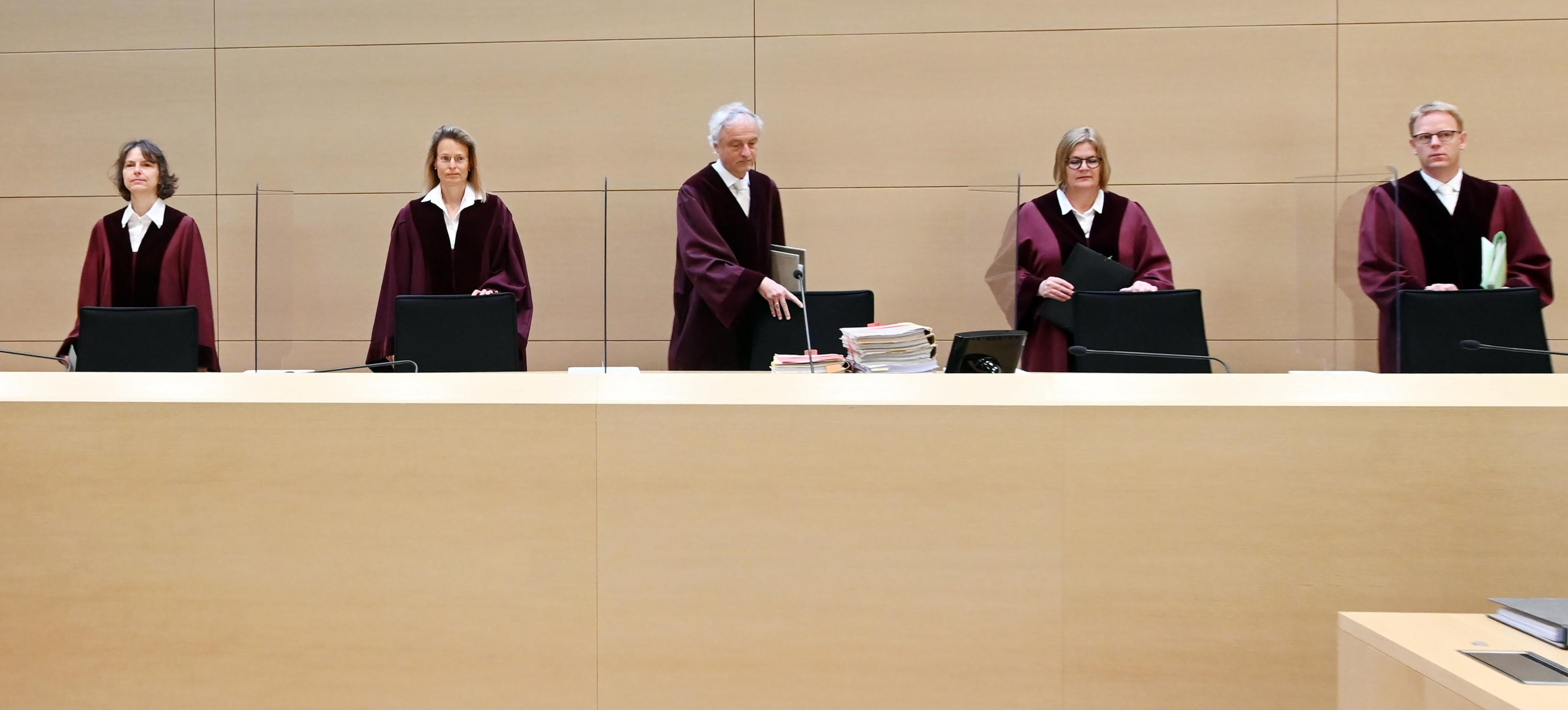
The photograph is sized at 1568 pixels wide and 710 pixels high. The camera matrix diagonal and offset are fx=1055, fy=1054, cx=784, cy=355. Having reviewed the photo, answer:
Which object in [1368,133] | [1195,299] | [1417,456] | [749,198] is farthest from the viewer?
[1368,133]

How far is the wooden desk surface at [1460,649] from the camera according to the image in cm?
90

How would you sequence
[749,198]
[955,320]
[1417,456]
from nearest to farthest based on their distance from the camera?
1. [1417,456]
2. [749,198]
3. [955,320]

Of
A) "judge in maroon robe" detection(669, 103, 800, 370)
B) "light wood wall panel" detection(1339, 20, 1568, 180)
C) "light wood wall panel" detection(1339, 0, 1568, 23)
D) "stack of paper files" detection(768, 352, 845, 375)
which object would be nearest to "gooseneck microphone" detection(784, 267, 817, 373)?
"stack of paper files" detection(768, 352, 845, 375)

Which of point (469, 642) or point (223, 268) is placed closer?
point (469, 642)

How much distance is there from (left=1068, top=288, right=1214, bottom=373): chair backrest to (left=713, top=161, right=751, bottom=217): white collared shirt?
1353 millimetres

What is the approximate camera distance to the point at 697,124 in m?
5.23

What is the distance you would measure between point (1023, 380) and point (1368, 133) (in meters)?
4.31

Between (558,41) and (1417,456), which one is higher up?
(558,41)

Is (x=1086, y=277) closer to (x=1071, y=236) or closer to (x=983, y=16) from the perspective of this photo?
(x=1071, y=236)

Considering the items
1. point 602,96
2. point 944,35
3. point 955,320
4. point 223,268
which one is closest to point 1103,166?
point 955,320

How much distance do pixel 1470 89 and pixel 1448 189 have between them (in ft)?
4.15

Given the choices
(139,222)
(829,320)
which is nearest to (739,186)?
(829,320)

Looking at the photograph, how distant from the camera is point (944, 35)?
16.8 feet

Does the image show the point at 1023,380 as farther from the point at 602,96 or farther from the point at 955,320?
the point at 602,96
